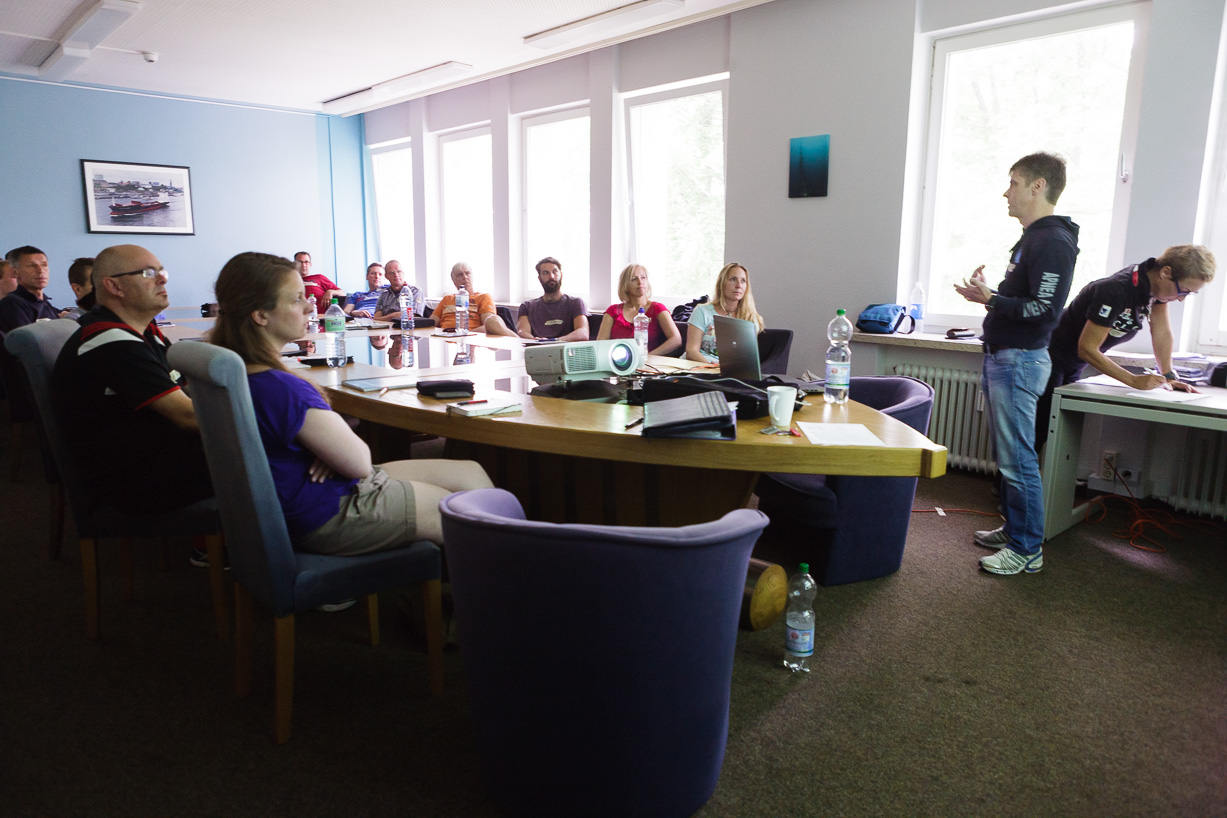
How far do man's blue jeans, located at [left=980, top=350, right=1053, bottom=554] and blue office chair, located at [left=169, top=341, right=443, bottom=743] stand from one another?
87.2 inches

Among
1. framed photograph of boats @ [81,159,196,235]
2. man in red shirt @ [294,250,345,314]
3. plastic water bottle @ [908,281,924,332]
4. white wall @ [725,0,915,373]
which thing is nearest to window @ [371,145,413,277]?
man in red shirt @ [294,250,345,314]

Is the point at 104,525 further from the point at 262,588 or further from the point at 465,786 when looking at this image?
the point at 465,786

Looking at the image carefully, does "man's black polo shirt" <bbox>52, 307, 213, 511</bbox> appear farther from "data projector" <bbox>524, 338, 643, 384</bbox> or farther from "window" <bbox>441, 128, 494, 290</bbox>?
"window" <bbox>441, 128, 494, 290</bbox>

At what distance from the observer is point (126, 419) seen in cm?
221

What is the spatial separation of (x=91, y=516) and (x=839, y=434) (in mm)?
2211

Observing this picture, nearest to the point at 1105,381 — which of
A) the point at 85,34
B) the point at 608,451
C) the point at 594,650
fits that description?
the point at 608,451

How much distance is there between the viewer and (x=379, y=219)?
30.9 feet

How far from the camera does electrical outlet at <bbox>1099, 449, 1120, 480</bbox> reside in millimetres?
3867

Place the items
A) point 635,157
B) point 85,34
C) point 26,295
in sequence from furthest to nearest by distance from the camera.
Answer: point 635,157
point 85,34
point 26,295

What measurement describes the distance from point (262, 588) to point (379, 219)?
8.38 m

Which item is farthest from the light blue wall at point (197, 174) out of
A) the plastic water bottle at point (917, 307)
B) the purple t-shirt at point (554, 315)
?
the plastic water bottle at point (917, 307)

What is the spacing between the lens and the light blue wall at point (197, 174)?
7.33 meters

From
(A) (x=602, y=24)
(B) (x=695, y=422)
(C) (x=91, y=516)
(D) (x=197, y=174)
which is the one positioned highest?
(A) (x=602, y=24)

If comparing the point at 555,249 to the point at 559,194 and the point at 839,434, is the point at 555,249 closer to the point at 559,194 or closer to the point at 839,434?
the point at 559,194
